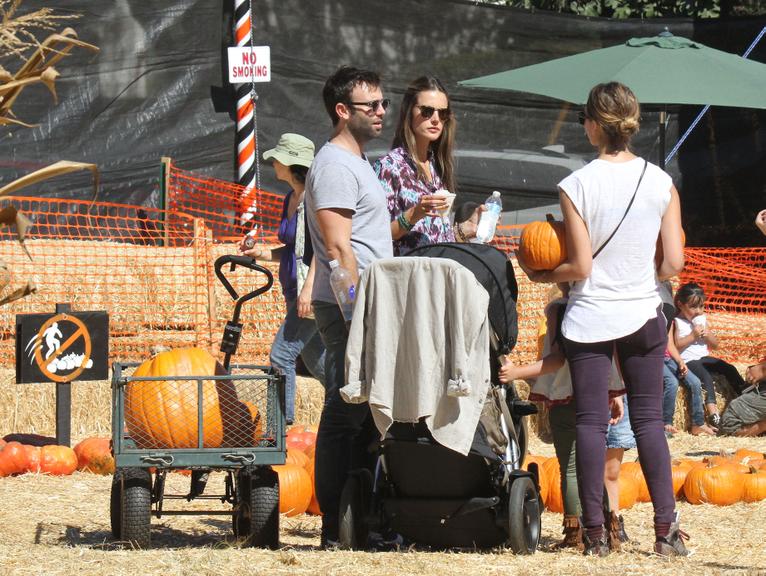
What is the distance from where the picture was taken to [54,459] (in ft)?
23.8

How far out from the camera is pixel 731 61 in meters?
8.83

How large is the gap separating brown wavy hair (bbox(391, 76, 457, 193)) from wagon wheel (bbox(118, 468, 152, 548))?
5.28 feet

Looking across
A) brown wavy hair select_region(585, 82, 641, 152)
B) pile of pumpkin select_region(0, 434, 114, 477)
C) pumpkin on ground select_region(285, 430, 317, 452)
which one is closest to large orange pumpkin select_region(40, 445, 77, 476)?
pile of pumpkin select_region(0, 434, 114, 477)

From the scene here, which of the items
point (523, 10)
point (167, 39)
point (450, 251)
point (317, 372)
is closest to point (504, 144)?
point (523, 10)

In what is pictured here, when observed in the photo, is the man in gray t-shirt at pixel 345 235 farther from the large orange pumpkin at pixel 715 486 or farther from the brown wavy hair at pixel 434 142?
the large orange pumpkin at pixel 715 486

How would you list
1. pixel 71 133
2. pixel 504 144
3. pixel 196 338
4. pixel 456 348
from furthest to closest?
pixel 504 144 < pixel 71 133 < pixel 196 338 < pixel 456 348

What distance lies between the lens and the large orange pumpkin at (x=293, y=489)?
609 cm

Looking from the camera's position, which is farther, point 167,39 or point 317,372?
point 167,39

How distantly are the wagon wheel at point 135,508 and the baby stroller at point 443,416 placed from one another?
0.78 metres

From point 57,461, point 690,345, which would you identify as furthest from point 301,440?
point 690,345

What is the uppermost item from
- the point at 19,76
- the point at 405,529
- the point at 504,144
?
the point at 504,144

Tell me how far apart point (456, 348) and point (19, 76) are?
1.67 metres

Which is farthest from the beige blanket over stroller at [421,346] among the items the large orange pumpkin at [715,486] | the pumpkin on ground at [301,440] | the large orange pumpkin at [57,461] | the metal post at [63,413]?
the metal post at [63,413]

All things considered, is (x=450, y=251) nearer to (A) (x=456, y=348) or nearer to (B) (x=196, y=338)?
(A) (x=456, y=348)
